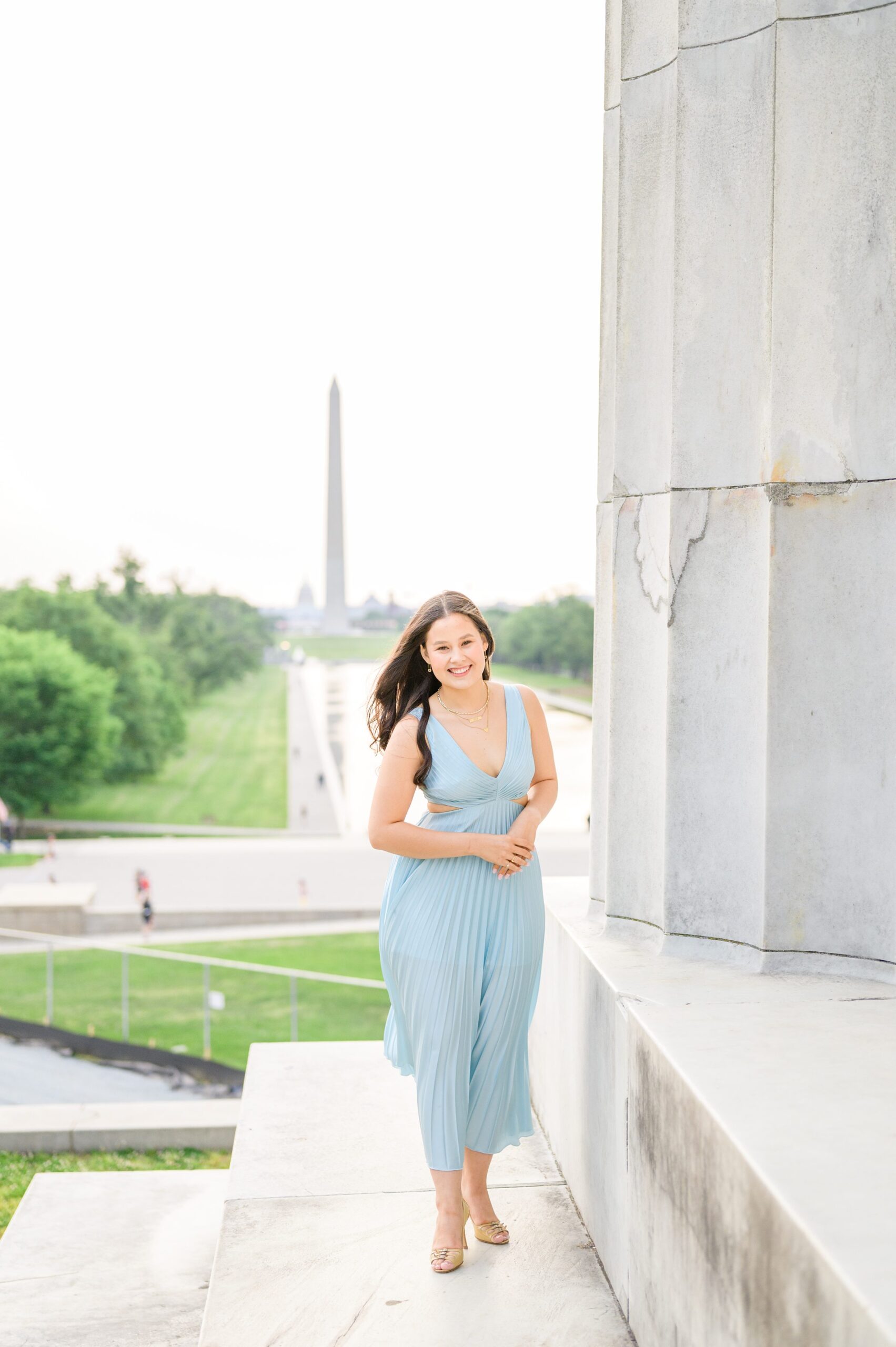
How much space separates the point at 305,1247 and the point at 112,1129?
374 centimetres

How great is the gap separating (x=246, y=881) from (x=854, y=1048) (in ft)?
103

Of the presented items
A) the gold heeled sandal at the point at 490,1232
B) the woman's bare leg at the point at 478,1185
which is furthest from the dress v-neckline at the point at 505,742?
the gold heeled sandal at the point at 490,1232

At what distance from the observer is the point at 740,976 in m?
4.24

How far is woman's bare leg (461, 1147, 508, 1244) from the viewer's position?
4418mm

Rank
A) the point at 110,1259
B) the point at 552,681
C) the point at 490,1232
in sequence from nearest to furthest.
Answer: the point at 490,1232, the point at 110,1259, the point at 552,681

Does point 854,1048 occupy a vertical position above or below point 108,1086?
above

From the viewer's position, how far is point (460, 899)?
4.26 metres

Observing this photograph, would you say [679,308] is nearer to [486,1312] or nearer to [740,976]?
[740,976]

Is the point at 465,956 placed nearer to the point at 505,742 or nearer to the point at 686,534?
the point at 505,742

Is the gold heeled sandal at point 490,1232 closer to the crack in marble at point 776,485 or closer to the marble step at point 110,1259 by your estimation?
the marble step at point 110,1259

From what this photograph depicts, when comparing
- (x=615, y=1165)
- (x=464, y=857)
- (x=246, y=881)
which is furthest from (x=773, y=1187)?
(x=246, y=881)

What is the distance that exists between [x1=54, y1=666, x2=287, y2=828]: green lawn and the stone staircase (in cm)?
4485

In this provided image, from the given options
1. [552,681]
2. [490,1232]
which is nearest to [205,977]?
[490,1232]

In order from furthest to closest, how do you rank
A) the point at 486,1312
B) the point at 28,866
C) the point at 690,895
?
the point at 28,866 → the point at 690,895 → the point at 486,1312
